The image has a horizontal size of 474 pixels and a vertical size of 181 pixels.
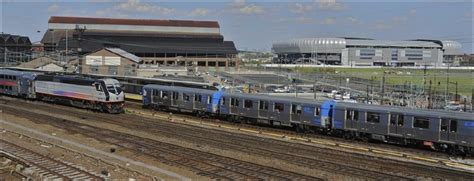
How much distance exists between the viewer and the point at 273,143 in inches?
1148

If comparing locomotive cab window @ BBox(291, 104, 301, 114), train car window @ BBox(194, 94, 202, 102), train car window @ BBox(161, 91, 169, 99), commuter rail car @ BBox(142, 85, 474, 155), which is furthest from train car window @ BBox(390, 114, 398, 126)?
train car window @ BBox(161, 91, 169, 99)

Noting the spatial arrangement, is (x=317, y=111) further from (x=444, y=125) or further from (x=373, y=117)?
(x=444, y=125)

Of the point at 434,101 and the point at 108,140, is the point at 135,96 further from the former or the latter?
the point at 434,101

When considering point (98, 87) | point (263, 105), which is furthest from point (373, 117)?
point (98, 87)

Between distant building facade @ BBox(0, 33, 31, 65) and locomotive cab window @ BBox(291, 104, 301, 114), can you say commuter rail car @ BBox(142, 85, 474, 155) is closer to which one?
locomotive cab window @ BBox(291, 104, 301, 114)

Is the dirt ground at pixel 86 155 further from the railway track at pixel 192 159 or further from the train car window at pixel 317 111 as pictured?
the train car window at pixel 317 111

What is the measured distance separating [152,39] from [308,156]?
5644 inches

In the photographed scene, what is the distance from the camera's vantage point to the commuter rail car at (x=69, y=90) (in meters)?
43.2

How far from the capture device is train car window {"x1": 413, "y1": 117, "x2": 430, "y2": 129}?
27809mm

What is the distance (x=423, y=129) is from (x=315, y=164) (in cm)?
877

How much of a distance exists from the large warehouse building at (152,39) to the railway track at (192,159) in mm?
99922

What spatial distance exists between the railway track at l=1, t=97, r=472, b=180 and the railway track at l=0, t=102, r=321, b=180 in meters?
2.26

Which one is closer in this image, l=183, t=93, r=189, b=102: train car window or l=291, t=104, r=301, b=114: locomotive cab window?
l=291, t=104, r=301, b=114: locomotive cab window

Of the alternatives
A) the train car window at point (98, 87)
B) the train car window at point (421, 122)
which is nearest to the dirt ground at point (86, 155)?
the train car window at point (98, 87)
